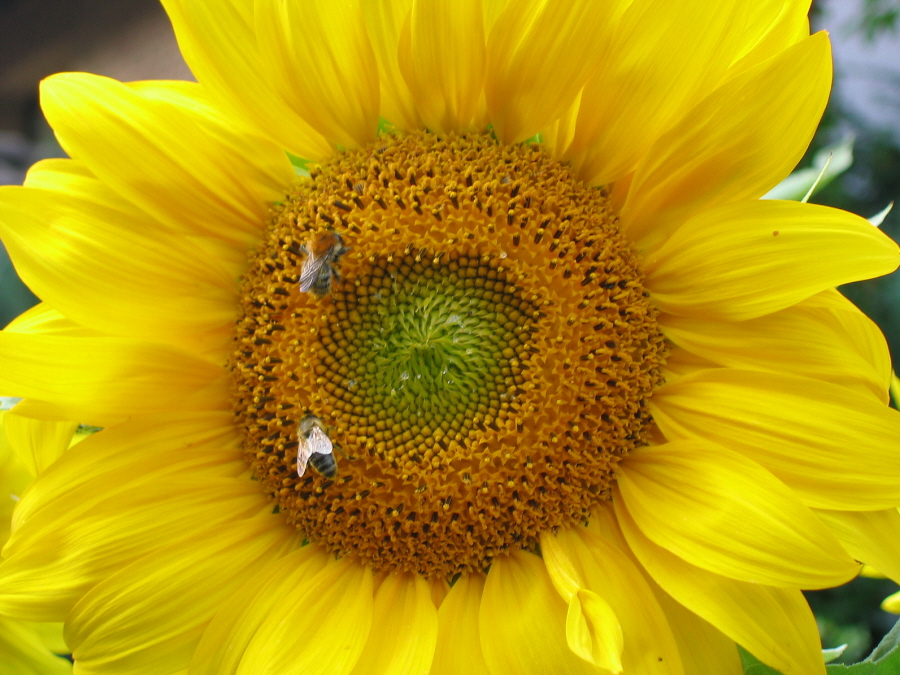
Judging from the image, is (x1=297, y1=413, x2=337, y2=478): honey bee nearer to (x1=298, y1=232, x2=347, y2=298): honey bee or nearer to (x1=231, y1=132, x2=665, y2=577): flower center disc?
(x1=231, y1=132, x2=665, y2=577): flower center disc

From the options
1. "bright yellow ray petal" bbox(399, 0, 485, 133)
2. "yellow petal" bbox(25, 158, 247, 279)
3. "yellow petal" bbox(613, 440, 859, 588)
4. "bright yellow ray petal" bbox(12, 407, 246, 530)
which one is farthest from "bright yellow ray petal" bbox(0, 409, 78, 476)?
"yellow petal" bbox(613, 440, 859, 588)

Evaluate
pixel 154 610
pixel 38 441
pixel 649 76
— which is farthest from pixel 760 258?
pixel 38 441

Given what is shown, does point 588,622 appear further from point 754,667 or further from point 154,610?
point 154,610

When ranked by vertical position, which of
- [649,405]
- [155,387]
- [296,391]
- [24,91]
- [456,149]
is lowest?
[24,91]

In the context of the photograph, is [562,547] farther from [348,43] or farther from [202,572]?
[348,43]

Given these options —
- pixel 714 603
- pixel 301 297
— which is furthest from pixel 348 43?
pixel 714 603
